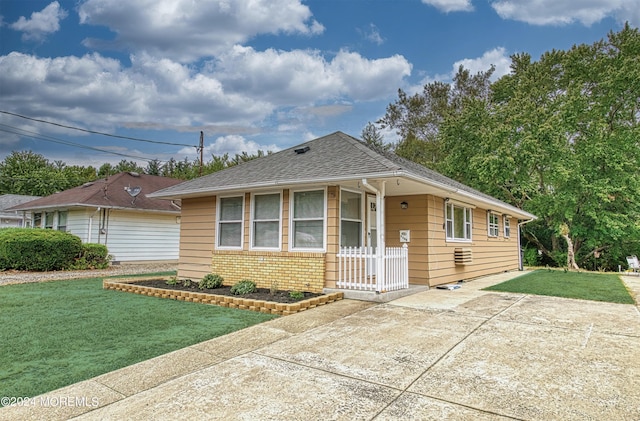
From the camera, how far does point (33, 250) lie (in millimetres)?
12703

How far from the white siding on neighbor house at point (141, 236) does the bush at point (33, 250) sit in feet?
7.87

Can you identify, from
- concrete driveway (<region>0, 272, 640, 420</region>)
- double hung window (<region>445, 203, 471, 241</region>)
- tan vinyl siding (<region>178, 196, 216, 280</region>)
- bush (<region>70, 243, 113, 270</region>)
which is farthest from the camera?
bush (<region>70, 243, 113, 270</region>)

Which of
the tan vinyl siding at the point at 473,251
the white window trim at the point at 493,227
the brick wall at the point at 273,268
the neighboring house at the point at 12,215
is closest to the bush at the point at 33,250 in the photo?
the brick wall at the point at 273,268

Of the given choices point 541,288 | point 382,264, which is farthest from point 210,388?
point 541,288

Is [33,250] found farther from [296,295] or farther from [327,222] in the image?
[327,222]

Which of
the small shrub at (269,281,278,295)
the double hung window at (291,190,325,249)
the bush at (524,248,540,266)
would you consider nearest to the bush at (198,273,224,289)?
the small shrub at (269,281,278,295)

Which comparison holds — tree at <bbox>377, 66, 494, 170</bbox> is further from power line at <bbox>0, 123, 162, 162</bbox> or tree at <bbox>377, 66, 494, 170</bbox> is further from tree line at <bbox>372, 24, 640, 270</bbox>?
power line at <bbox>0, 123, 162, 162</bbox>

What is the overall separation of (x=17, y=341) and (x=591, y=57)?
27423 mm

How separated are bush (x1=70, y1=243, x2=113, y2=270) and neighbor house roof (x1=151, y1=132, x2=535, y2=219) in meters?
6.29

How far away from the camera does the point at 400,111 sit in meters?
29.4

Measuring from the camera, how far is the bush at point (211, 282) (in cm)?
836

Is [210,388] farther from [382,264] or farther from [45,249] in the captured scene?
[45,249]

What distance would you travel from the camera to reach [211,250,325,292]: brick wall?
7395 mm

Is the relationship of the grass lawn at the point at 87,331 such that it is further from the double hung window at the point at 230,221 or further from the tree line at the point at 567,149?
the tree line at the point at 567,149
